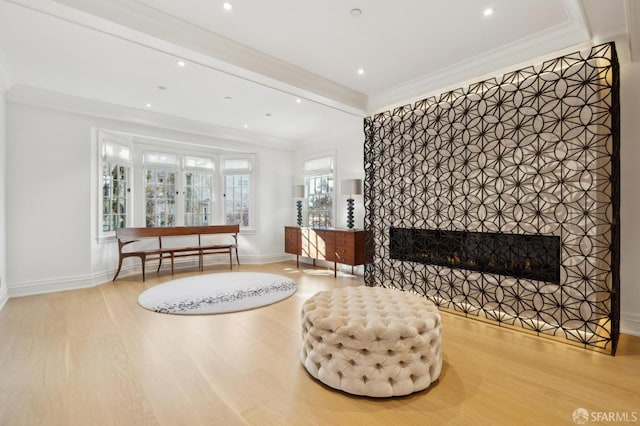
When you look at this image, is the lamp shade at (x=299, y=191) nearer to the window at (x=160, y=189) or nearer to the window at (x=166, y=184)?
the window at (x=166, y=184)

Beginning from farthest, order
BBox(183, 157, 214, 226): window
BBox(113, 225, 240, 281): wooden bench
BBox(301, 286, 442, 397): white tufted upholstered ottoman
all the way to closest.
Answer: BBox(183, 157, 214, 226): window < BBox(113, 225, 240, 281): wooden bench < BBox(301, 286, 442, 397): white tufted upholstered ottoman

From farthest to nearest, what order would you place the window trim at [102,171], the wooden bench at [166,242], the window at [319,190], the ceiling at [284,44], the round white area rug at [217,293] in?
1. the window at [319,190]
2. the wooden bench at [166,242]
3. the window trim at [102,171]
4. the round white area rug at [217,293]
5. the ceiling at [284,44]

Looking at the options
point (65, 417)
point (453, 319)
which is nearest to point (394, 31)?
point (453, 319)

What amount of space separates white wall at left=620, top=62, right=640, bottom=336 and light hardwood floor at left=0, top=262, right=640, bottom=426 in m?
0.31

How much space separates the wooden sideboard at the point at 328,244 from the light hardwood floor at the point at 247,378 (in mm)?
2119

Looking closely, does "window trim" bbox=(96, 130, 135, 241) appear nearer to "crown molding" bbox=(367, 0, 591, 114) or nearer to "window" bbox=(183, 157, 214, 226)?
"window" bbox=(183, 157, 214, 226)

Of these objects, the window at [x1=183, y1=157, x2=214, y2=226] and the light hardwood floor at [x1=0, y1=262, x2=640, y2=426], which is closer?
the light hardwood floor at [x1=0, y1=262, x2=640, y2=426]

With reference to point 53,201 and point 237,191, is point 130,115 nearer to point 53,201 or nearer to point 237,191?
point 53,201

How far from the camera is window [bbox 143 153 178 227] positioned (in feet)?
19.9

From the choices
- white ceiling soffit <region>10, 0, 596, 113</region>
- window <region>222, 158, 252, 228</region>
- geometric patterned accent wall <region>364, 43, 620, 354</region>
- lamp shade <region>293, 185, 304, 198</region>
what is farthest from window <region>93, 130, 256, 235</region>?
geometric patterned accent wall <region>364, 43, 620, 354</region>

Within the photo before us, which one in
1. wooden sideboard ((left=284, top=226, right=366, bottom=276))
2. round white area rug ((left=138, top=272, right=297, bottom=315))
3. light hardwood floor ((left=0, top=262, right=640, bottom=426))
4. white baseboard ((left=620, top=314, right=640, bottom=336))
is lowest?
light hardwood floor ((left=0, top=262, right=640, bottom=426))

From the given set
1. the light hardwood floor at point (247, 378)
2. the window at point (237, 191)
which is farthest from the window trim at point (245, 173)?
the light hardwood floor at point (247, 378)

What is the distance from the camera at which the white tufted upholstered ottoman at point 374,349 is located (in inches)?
78.1

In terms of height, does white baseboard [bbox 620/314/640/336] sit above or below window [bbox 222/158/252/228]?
below
